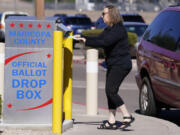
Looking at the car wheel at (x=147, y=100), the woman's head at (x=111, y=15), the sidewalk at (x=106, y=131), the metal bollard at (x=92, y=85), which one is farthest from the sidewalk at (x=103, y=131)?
the woman's head at (x=111, y=15)

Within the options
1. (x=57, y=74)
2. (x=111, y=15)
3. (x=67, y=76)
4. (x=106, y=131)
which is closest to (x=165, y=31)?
(x=111, y=15)

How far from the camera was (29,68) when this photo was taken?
876 cm

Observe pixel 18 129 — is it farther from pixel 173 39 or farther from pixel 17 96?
pixel 173 39

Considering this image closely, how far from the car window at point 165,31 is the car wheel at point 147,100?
77 cm

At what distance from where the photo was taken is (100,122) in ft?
33.1

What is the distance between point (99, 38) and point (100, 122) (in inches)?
64.8

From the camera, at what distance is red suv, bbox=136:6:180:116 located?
10086 millimetres

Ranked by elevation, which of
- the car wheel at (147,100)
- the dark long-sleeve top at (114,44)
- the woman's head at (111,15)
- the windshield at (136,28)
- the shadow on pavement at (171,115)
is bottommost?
the windshield at (136,28)

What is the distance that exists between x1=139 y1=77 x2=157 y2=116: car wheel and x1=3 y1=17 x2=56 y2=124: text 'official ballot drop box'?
2751 millimetres

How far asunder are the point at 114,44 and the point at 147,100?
7.89 ft

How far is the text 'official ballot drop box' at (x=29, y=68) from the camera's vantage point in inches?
343

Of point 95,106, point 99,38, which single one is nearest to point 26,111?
point 99,38

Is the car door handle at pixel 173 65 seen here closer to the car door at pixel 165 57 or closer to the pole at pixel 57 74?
the car door at pixel 165 57

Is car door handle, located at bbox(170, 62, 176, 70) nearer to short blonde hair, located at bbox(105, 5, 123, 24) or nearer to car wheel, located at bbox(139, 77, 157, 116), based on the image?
car wheel, located at bbox(139, 77, 157, 116)
